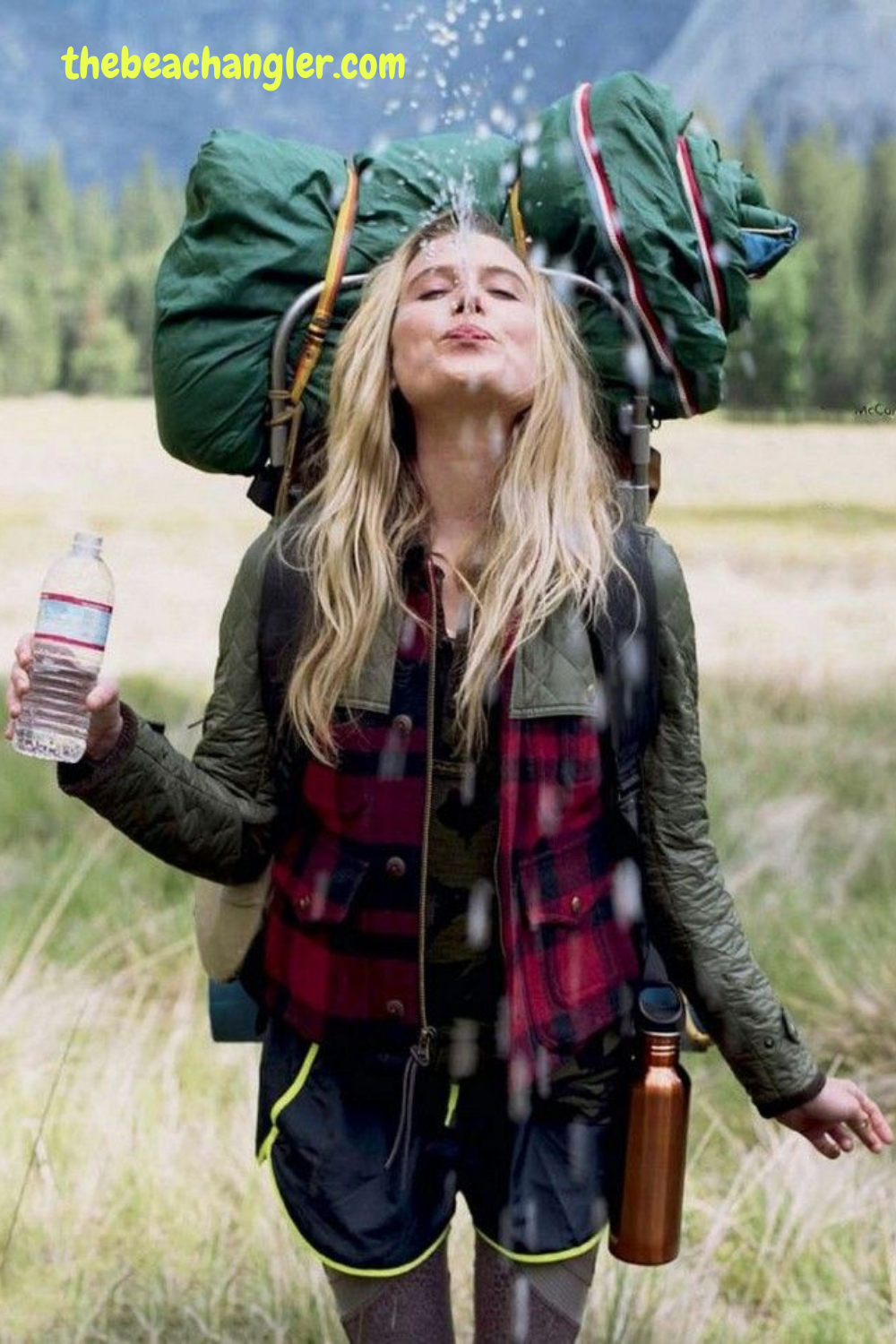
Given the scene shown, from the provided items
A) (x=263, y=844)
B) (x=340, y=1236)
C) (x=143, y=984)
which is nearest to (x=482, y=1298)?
(x=340, y=1236)

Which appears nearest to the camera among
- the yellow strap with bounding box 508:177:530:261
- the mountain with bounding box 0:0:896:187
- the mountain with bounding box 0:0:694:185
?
the yellow strap with bounding box 508:177:530:261

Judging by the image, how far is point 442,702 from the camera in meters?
2.13

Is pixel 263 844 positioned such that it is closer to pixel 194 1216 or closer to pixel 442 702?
pixel 442 702

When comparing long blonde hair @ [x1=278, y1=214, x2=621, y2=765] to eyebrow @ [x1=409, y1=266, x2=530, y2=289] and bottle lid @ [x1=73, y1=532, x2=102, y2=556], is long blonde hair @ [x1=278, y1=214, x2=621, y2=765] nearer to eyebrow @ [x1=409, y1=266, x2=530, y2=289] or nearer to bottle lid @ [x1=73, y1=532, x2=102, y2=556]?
eyebrow @ [x1=409, y1=266, x2=530, y2=289]

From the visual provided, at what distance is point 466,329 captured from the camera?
2.12m

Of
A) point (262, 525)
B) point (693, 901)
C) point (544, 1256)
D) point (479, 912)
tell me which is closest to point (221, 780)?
point (479, 912)

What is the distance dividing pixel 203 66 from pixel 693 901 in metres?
6.08

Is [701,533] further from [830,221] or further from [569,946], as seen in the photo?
[569,946]

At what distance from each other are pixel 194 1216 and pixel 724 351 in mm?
1918

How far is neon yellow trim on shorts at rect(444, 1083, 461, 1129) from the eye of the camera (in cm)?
221

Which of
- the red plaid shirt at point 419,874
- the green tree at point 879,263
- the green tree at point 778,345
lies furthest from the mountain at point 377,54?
the red plaid shirt at point 419,874

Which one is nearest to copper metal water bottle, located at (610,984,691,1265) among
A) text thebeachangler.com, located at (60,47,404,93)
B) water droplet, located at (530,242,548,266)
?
water droplet, located at (530,242,548,266)

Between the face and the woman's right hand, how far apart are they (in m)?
0.55

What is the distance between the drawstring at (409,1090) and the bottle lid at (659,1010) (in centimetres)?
27
